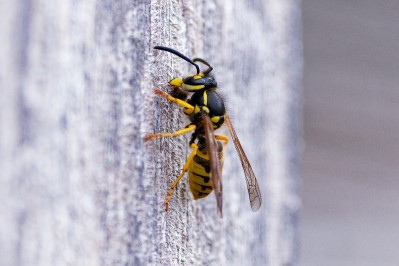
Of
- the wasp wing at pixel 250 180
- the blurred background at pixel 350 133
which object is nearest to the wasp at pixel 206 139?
the wasp wing at pixel 250 180

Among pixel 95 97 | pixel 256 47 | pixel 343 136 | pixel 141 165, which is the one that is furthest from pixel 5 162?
pixel 343 136

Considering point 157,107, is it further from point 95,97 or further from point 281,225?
point 281,225

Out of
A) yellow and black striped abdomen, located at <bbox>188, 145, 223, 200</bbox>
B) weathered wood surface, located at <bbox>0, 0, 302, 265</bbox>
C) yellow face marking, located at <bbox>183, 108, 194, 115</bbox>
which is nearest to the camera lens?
weathered wood surface, located at <bbox>0, 0, 302, 265</bbox>

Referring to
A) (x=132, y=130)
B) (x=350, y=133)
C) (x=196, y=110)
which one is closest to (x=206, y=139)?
(x=196, y=110)

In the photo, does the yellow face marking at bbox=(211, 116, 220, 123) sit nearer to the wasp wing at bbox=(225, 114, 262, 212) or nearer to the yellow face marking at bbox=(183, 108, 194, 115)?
the wasp wing at bbox=(225, 114, 262, 212)

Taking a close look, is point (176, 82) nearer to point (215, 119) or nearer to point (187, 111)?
point (187, 111)

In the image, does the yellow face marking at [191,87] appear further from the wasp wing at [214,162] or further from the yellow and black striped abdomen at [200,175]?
the yellow and black striped abdomen at [200,175]

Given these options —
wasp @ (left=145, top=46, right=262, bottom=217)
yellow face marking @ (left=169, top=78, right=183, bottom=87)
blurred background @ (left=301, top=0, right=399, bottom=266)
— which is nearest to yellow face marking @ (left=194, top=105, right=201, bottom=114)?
wasp @ (left=145, top=46, right=262, bottom=217)
